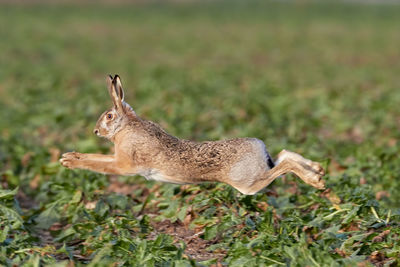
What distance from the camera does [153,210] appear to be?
701 cm

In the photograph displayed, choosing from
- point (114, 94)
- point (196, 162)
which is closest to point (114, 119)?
point (114, 94)

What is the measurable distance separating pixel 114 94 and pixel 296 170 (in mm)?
1693

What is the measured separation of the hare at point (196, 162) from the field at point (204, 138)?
0.44 meters

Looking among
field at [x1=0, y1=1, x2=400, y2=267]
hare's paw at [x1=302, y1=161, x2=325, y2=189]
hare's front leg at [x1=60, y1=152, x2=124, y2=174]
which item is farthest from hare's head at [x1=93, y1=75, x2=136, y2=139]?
hare's paw at [x1=302, y1=161, x2=325, y2=189]

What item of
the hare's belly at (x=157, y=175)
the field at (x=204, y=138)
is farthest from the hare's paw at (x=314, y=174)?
the hare's belly at (x=157, y=175)

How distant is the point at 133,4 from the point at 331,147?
44.9 meters

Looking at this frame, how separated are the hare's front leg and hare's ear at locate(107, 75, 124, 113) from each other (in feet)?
1.48

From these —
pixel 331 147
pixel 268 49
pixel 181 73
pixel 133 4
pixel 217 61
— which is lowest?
pixel 331 147

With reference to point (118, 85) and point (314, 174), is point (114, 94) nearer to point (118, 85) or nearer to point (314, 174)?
point (118, 85)

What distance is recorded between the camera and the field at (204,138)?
555cm

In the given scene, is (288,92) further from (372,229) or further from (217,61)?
(372,229)

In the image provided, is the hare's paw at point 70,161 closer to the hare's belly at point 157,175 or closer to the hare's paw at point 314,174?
the hare's belly at point 157,175

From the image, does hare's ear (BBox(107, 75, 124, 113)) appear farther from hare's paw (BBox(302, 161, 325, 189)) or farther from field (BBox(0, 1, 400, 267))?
hare's paw (BBox(302, 161, 325, 189))

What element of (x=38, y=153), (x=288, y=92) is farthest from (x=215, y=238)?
(x=288, y=92)
